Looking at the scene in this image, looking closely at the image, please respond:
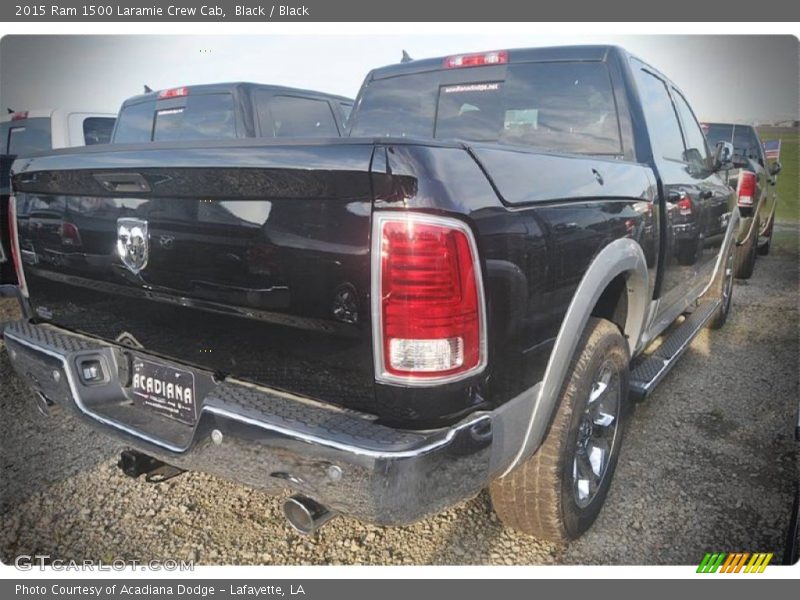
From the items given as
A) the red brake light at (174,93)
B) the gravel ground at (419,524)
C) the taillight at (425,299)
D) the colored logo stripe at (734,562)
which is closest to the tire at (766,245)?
the gravel ground at (419,524)

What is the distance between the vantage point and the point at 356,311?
1.58 meters

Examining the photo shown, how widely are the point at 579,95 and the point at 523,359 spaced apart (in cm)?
170

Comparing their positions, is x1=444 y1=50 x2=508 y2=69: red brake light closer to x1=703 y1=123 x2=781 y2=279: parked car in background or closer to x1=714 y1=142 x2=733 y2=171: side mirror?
x1=714 y1=142 x2=733 y2=171: side mirror

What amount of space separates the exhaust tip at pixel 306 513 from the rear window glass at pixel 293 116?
4.10 meters

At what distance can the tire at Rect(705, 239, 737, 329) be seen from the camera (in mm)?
4793

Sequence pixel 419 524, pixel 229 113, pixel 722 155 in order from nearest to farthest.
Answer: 1. pixel 419 524
2. pixel 722 155
3. pixel 229 113

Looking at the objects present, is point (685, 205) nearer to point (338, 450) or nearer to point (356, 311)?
point (356, 311)

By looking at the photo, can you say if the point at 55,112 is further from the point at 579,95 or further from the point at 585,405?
the point at 585,405

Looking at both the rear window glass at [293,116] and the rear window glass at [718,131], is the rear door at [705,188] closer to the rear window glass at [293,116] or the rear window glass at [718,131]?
the rear window glass at [293,116]

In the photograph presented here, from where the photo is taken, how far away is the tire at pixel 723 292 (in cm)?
479

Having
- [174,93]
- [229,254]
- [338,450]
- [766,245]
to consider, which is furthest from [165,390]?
[766,245]

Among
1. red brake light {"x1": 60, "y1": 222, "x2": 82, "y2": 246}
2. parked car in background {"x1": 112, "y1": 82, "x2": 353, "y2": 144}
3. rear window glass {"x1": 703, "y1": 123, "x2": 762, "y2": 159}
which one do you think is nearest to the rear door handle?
red brake light {"x1": 60, "y1": 222, "x2": 82, "y2": 246}

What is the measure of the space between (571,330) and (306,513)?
1056mm

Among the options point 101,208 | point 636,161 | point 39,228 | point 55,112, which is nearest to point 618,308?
point 636,161
